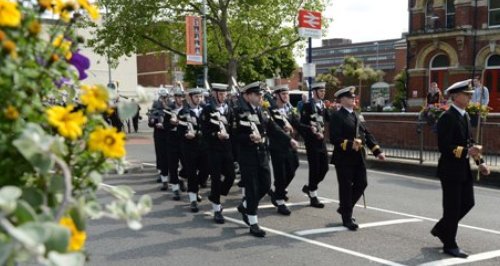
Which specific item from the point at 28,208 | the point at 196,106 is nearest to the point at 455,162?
the point at 196,106

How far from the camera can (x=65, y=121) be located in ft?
6.19

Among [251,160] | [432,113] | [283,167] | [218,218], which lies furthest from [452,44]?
[251,160]

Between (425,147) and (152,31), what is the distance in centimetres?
1279

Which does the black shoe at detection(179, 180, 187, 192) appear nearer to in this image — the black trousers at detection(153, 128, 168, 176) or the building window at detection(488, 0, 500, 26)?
the black trousers at detection(153, 128, 168, 176)

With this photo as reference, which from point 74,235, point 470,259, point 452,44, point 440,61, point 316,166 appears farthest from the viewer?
point 440,61

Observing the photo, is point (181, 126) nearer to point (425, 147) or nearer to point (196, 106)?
point (196, 106)

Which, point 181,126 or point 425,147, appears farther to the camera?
point 425,147

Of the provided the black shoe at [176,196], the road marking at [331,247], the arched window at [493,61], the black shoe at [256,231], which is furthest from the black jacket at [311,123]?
the arched window at [493,61]

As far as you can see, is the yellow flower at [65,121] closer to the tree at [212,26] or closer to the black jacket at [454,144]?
the black jacket at [454,144]

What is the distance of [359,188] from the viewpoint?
7.65 metres

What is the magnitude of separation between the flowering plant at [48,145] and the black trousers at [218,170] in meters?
5.86

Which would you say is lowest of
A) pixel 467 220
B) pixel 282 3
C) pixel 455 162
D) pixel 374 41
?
pixel 467 220

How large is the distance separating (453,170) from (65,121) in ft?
17.5

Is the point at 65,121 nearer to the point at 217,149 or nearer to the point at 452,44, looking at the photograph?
the point at 217,149
